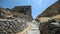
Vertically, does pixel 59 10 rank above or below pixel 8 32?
above

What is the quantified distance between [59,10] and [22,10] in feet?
48.7

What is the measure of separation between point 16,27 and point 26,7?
1896 centimetres

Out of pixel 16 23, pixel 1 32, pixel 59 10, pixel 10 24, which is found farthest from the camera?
pixel 59 10

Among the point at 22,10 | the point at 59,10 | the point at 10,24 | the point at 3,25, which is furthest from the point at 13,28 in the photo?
the point at 22,10

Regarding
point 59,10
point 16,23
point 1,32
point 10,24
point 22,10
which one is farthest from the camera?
point 22,10

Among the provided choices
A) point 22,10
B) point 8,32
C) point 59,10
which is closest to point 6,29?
point 8,32

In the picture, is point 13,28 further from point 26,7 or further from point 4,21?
point 26,7

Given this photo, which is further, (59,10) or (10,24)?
(59,10)

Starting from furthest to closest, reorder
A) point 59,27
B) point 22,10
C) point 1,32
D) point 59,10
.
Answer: point 22,10, point 59,10, point 1,32, point 59,27

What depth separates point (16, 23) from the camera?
33.1 ft

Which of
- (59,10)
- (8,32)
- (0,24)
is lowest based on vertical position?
(8,32)

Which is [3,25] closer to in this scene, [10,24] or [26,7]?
[10,24]

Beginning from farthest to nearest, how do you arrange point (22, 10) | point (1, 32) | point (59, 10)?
point (22, 10) → point (59, 10) → point (1, 32)

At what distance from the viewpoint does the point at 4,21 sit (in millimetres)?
8820
